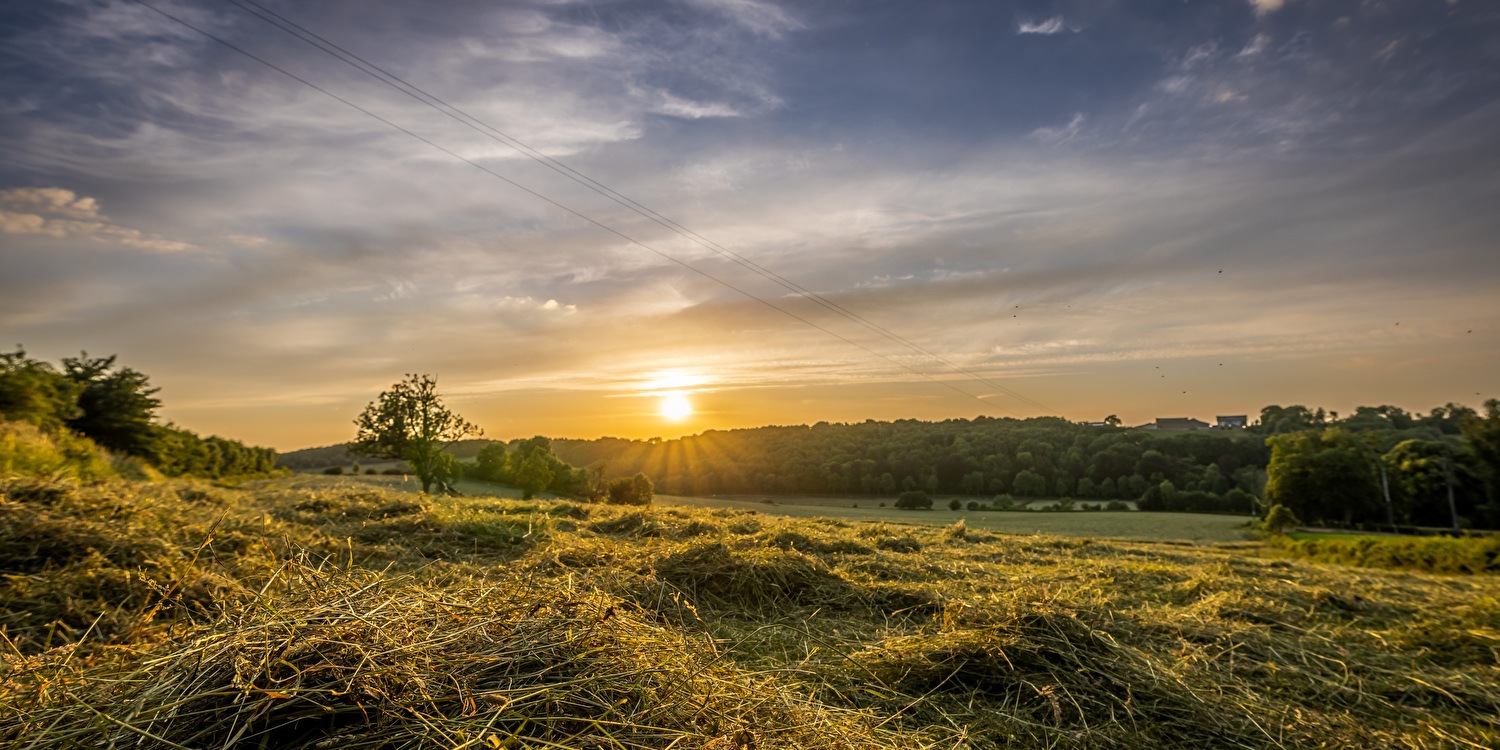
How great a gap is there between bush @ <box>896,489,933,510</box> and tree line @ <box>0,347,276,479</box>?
42729 mm

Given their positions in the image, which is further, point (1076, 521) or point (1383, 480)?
point (1383, 480)

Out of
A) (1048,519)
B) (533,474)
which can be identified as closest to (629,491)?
(533,474)

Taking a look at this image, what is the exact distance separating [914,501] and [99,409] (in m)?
46.6

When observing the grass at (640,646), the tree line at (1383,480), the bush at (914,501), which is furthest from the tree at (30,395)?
the tree line at (1383,480)

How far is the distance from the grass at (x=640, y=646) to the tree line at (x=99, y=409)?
36.4 ft

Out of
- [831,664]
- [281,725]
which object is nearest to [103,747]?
[281,725]

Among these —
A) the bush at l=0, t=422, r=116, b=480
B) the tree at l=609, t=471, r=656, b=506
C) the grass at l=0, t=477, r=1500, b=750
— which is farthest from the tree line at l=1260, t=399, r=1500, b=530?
the bush at l=0, t=422, r=116, b=480

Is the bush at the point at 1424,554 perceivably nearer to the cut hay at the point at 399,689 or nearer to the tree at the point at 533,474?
the cut hay at the point at 399,689

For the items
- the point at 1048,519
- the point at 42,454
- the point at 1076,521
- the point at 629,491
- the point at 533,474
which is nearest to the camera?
the point at 42,454

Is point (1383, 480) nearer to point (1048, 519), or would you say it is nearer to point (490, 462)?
point (1048, 519)

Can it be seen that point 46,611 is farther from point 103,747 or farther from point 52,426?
point 52,426

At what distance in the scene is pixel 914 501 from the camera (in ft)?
171

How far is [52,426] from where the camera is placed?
52.0ft

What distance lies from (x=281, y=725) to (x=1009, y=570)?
30.3 ft
